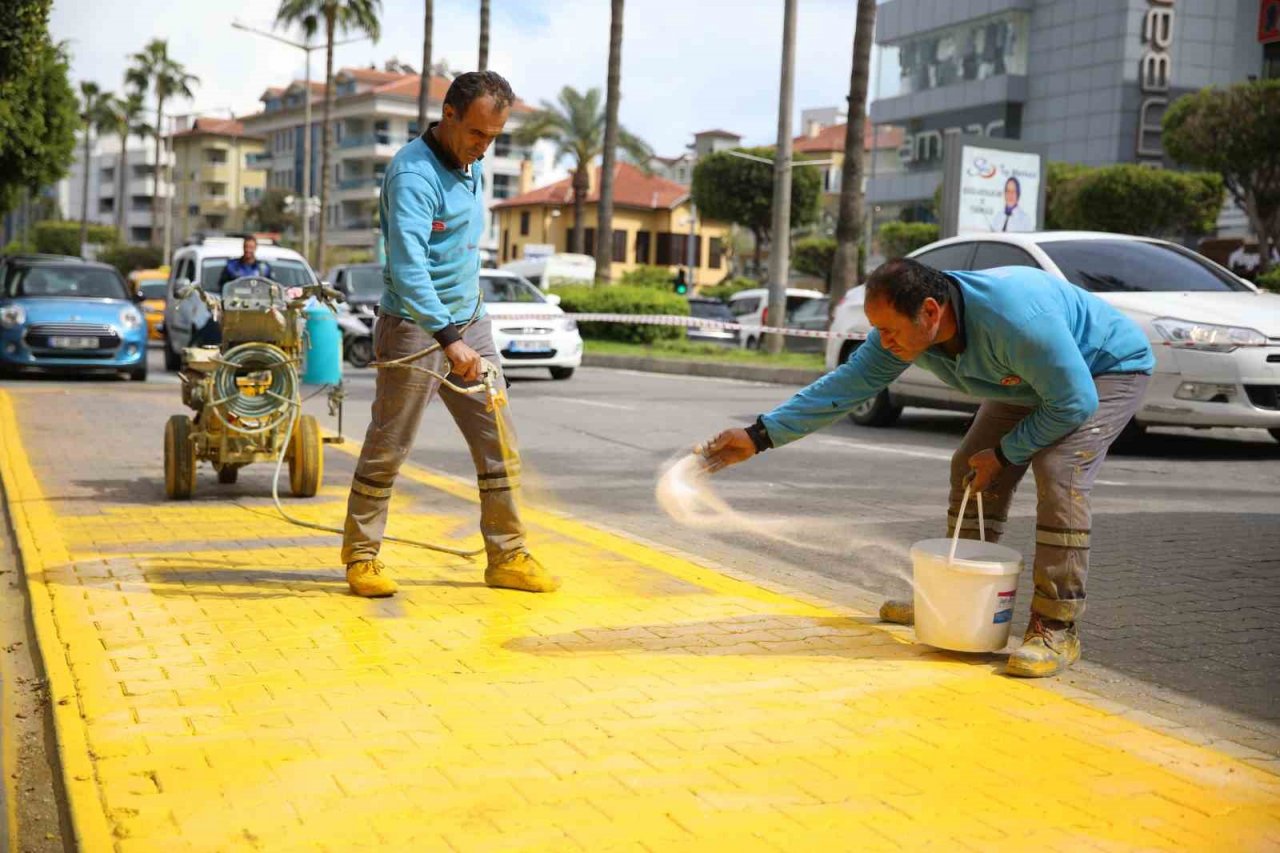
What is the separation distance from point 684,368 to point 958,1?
42.8m

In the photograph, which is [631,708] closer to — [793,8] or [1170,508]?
[1170,508]

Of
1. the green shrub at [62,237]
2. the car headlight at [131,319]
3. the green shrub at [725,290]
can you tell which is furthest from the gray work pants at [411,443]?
the green shrub at [62,237]

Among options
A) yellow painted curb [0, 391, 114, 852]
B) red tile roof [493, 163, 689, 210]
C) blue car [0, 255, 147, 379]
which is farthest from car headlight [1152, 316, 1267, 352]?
red tile roof [493, 163, 689, 210]

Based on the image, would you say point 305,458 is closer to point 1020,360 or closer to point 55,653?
point 55,653

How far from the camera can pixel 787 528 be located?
8102 millimetres

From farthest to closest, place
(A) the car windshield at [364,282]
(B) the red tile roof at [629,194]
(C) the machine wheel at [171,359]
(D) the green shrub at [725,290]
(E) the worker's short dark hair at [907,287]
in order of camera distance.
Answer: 1. (B) the red tile roof at [629,194]
2. (D) the green shrub at [725,290]
3. (A) the car windshield at [364,282]
4. (C) the machine wheel at [171,359]
5. (E) the worker's short dark hair at [907,287]

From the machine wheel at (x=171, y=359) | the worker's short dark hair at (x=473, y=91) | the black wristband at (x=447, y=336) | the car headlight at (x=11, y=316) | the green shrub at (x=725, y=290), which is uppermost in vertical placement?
the worker's short dark hair at (x=473, y=91)

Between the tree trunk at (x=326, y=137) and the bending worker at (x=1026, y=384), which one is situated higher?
the tree trunk at (x=326, y=137)

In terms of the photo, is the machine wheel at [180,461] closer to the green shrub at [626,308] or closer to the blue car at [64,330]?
the blue car at [64,330]

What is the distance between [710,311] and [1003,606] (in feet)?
109

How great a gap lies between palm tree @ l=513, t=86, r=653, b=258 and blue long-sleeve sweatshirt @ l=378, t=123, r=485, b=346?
66591mm

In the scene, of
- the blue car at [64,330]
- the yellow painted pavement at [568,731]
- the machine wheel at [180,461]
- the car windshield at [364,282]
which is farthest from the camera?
the car windshield at [364,282]

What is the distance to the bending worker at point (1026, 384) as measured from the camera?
471 centimetres

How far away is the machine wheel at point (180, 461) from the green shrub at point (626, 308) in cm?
2340
